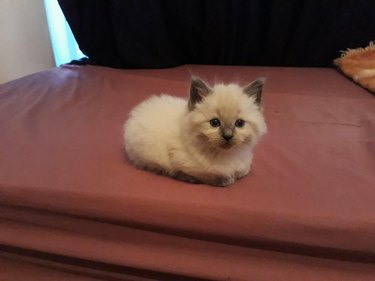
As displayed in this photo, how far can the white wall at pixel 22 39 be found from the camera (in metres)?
1.81

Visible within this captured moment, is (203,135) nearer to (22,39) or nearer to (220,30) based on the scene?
(220,30)

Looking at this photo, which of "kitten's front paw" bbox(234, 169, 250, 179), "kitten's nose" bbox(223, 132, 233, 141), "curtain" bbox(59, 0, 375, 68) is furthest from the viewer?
"curtain" bbox(59, 0, 375, 68)

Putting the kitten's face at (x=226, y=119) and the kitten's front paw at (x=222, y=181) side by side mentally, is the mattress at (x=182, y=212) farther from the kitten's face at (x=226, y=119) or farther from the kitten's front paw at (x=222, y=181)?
the kitten's face at (x=226, y=119)

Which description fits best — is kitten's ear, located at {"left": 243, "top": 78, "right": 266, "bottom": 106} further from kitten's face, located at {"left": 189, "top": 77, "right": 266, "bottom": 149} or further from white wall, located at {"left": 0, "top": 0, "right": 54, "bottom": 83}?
white wall, located at {"left": 0, "top": 0, "right": 54, "bottom": 83}

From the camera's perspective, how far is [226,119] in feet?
2.50

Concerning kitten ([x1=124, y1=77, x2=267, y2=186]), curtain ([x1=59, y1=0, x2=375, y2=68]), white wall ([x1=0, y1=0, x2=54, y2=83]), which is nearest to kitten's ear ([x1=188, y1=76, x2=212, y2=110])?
kitten ([x1=124, y1=77, x2=267, y2=186])

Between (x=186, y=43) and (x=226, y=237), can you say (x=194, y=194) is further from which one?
(x=186, y=43)

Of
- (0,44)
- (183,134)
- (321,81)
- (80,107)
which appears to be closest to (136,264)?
(183,134)

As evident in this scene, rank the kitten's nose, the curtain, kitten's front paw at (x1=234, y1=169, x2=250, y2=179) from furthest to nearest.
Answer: the curtain < kitten's front paw at (x1=234, y1=169, x2=250, y2=179) < the kitten's nose

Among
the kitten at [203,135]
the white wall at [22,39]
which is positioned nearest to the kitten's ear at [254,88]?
the kitten at [203,135]

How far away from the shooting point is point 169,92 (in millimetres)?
1429

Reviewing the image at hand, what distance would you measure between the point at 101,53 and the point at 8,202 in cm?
117

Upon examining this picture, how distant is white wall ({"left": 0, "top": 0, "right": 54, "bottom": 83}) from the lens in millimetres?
1809

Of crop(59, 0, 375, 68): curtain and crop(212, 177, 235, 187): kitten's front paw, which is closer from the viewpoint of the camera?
crop(212, 177, 235, 187): kitten's front paw
